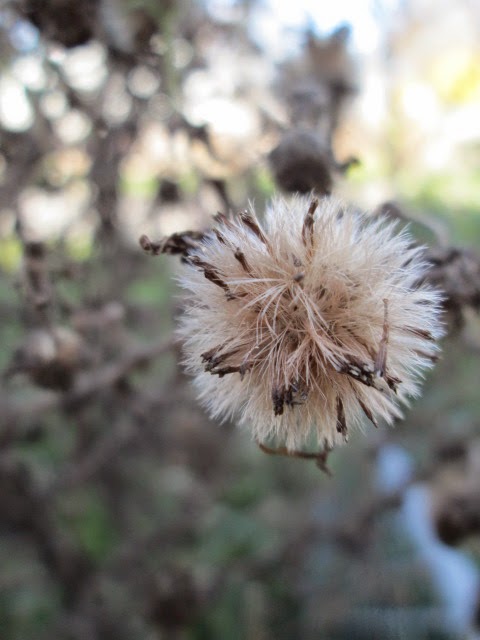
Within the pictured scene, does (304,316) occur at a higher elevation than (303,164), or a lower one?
lower

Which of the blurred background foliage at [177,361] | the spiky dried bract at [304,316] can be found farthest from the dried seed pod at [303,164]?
the spiky dried bract at [304,316]

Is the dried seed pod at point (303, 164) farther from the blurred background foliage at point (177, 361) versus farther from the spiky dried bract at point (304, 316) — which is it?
the spiky dried bract at point (304, 316)

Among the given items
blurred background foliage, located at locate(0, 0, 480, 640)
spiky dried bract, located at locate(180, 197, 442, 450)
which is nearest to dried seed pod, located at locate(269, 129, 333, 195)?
blurred background foliage, located at locate(0, 0, 480, 640)

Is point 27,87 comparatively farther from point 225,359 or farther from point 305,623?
point 305,623

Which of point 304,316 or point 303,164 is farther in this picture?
point 303,164

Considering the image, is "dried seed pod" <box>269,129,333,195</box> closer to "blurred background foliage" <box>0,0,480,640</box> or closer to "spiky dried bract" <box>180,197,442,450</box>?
"blurred background foliage" <box>0,0,480,640</box>

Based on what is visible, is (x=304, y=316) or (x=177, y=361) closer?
(x=304, y=316)
